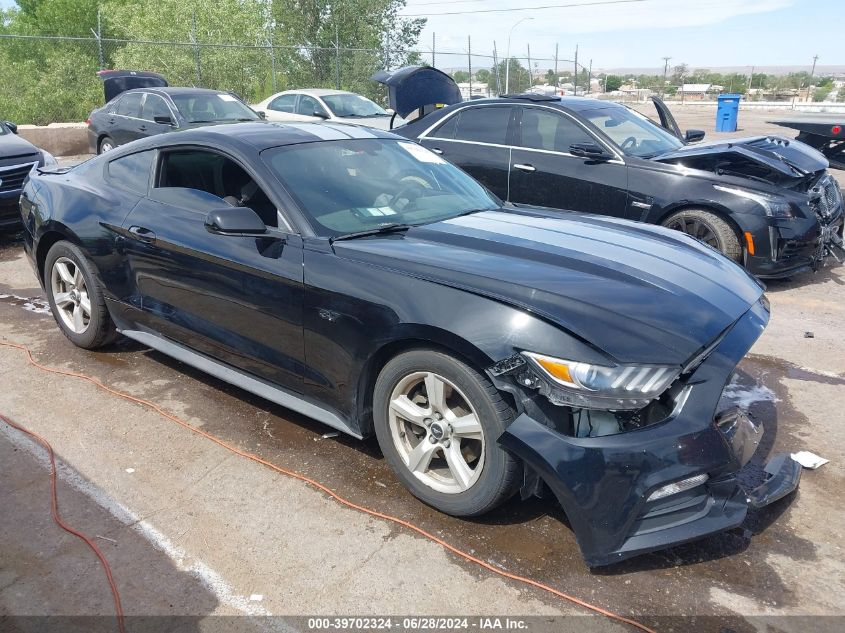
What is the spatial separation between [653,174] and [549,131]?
1151 millimetres

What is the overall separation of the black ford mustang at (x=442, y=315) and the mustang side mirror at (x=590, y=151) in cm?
269

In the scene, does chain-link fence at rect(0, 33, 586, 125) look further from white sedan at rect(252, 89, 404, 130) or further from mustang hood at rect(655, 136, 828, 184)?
mustang hood at rect(655, 136, 828, 184)

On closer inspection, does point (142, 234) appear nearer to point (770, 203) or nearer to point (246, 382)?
point (246, 382)

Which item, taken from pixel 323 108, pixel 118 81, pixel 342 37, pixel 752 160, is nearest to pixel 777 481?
pixel 752 160

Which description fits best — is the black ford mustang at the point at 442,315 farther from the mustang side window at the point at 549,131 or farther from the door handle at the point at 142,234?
the mustang side window at the point at 549,131

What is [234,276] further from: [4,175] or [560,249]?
[4,175]

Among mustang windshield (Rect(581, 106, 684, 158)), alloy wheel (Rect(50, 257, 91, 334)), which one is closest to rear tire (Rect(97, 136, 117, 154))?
alloy wheel (Rect(50, 257, 91, 334))

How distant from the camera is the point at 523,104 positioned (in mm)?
7352

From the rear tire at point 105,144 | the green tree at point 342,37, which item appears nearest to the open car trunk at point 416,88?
the rear tire at point 105,144

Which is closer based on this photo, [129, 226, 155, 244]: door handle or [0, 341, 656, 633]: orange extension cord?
[0, 341, 656, 633]: orange extension cord

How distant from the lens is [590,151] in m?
6.84

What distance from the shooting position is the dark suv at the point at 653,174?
20.6 feet

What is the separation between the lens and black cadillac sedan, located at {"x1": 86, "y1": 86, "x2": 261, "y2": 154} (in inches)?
481

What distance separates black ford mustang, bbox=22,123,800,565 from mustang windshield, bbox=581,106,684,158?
3055mm
